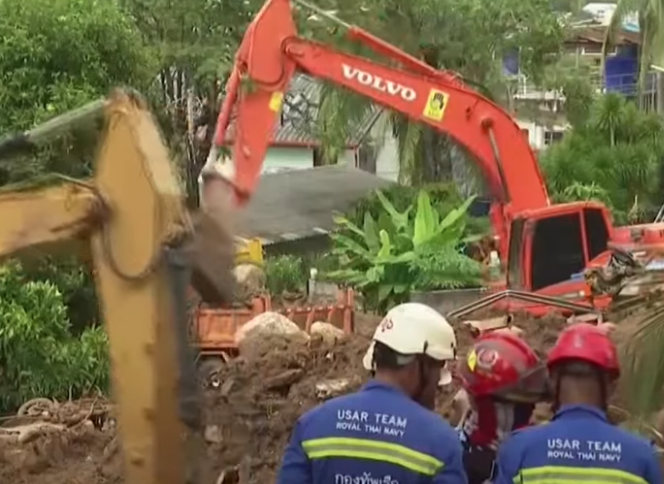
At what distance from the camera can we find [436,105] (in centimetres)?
1470

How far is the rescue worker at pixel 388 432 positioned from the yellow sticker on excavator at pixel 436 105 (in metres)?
10.00

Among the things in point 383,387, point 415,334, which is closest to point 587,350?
point 415,334

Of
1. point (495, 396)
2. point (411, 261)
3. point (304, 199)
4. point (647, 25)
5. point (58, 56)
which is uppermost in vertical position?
point (647, 25)

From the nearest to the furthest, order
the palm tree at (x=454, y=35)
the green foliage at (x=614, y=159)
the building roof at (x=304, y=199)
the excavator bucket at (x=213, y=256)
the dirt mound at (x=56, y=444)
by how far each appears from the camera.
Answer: the excavator bucket at (x=213, y=256) → the dirt mound at (x=56, y=444) → the palm tree at (x=454, y=35) → the green foliage at (x=614, y=159) → the building roof at (x=304, y=199)

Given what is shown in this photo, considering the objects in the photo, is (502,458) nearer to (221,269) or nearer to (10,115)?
(221,269)

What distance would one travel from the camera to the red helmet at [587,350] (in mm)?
4734

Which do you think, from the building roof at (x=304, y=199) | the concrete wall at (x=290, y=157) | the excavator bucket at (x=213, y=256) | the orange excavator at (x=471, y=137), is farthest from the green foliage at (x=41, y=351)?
the concrete wall at (x=290, y=157)

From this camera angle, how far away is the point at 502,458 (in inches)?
184

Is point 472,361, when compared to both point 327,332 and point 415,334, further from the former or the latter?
point 327,332

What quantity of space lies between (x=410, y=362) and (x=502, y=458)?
0.43 meters

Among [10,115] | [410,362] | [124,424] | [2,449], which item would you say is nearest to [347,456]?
[410,362]

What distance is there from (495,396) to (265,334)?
8974mm

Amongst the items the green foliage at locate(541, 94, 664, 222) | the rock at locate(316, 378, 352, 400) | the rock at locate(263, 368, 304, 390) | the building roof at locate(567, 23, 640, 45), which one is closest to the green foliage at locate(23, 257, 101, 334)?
the rock at locate(263, 368, 304, 390)

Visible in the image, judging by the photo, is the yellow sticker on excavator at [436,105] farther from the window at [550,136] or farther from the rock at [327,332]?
the window at [550,136]
